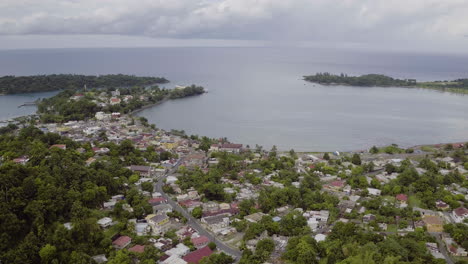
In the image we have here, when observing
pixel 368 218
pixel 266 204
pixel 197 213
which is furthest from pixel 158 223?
pixel 368 218

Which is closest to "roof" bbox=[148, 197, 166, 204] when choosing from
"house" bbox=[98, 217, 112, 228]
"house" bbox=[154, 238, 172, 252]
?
"house" bbox=[98, 217, 112, 228]

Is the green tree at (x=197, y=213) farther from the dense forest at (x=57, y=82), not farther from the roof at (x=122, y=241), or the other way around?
the dense forest at (x=57, y=82)

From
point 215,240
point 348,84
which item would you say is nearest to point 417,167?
point 215,240

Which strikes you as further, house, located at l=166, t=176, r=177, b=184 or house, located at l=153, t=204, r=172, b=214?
house, located at l=166, t=176, r=177, b=184

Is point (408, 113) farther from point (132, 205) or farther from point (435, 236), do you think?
point (132, 205)

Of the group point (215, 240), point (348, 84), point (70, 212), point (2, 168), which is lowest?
point (215, 240)

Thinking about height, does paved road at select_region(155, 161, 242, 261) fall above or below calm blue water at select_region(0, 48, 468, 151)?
→ below

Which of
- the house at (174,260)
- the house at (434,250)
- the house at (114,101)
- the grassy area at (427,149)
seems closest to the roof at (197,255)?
the house at (174,260)

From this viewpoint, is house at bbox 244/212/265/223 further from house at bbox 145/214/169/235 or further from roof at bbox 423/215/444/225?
roof at bbox 423/215/444/225
